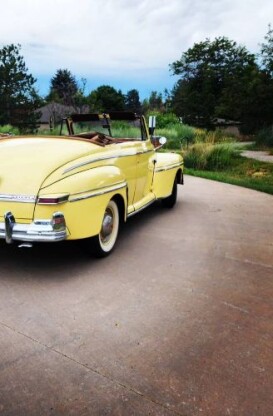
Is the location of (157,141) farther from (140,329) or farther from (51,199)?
(140,329)

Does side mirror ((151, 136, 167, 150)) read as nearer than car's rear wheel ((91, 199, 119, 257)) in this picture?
No

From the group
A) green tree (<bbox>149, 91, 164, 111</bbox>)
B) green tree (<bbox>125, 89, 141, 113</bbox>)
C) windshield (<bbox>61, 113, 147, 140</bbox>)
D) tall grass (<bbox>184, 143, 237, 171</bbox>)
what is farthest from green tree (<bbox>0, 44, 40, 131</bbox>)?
green tree (<bbox>125, 89, 141, 113</bbox>)

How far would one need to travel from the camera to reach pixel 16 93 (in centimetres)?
3775

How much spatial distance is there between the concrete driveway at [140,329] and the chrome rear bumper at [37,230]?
0.43 meters

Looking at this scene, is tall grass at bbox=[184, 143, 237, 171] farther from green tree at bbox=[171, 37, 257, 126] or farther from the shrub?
green tree at bbox=[171, 37, 257, 126]

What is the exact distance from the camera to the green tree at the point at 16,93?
1446 inches

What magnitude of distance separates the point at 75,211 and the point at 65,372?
5.18 ft

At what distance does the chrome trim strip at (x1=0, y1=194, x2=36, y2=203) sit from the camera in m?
3.61

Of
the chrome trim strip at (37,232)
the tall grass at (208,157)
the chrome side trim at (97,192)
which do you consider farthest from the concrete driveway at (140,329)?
the tall grass at (208,157)


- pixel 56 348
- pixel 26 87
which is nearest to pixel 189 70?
pixel 26 87

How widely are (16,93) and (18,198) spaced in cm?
3706

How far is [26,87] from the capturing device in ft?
124

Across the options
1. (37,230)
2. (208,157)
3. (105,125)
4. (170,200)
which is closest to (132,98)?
(208,157)

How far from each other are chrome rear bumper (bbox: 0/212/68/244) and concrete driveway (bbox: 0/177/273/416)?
430 mm
